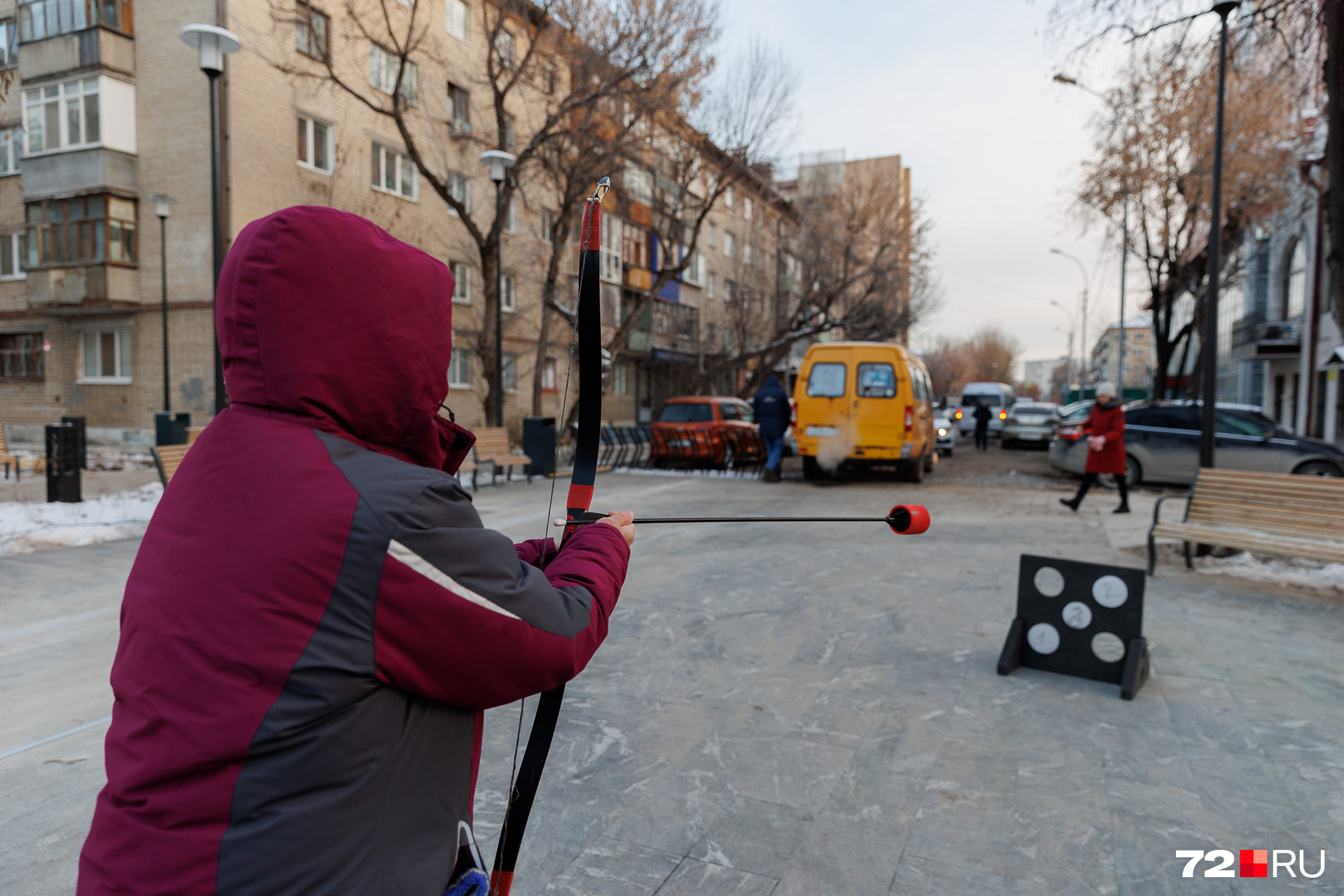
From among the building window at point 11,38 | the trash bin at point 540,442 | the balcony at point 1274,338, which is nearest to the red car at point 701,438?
the trash bin at point 540,442

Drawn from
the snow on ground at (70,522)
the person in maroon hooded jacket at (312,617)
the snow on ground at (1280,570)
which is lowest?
the snow on ground at (1280,570)

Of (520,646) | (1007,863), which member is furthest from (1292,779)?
(520,646)

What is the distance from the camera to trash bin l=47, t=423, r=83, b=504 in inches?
375

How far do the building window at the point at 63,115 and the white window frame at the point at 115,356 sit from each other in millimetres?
4533

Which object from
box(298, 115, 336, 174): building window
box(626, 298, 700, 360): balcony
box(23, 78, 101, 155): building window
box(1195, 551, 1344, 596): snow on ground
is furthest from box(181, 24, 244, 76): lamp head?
box(626, 298, 700, 360): balcony

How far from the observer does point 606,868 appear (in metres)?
2.71

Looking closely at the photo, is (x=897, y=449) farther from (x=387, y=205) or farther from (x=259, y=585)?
(x=387, y=205)

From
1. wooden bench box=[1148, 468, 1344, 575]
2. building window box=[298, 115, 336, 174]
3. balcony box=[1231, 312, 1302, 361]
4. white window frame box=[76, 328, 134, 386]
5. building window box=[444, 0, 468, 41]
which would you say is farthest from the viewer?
balcony box=[1231, 312, 1302, 361]

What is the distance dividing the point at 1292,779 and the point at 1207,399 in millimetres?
6672

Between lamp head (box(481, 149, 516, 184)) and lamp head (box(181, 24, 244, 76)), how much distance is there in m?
3.75

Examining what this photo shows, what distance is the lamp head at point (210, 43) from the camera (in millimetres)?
9773

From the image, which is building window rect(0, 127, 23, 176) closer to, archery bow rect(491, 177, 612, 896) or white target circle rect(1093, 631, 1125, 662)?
archery bow rect(491, 177, 612, 896)

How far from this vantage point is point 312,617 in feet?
3.68

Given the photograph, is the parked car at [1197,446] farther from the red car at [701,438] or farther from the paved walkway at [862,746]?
the paved walkway at [862,746]
